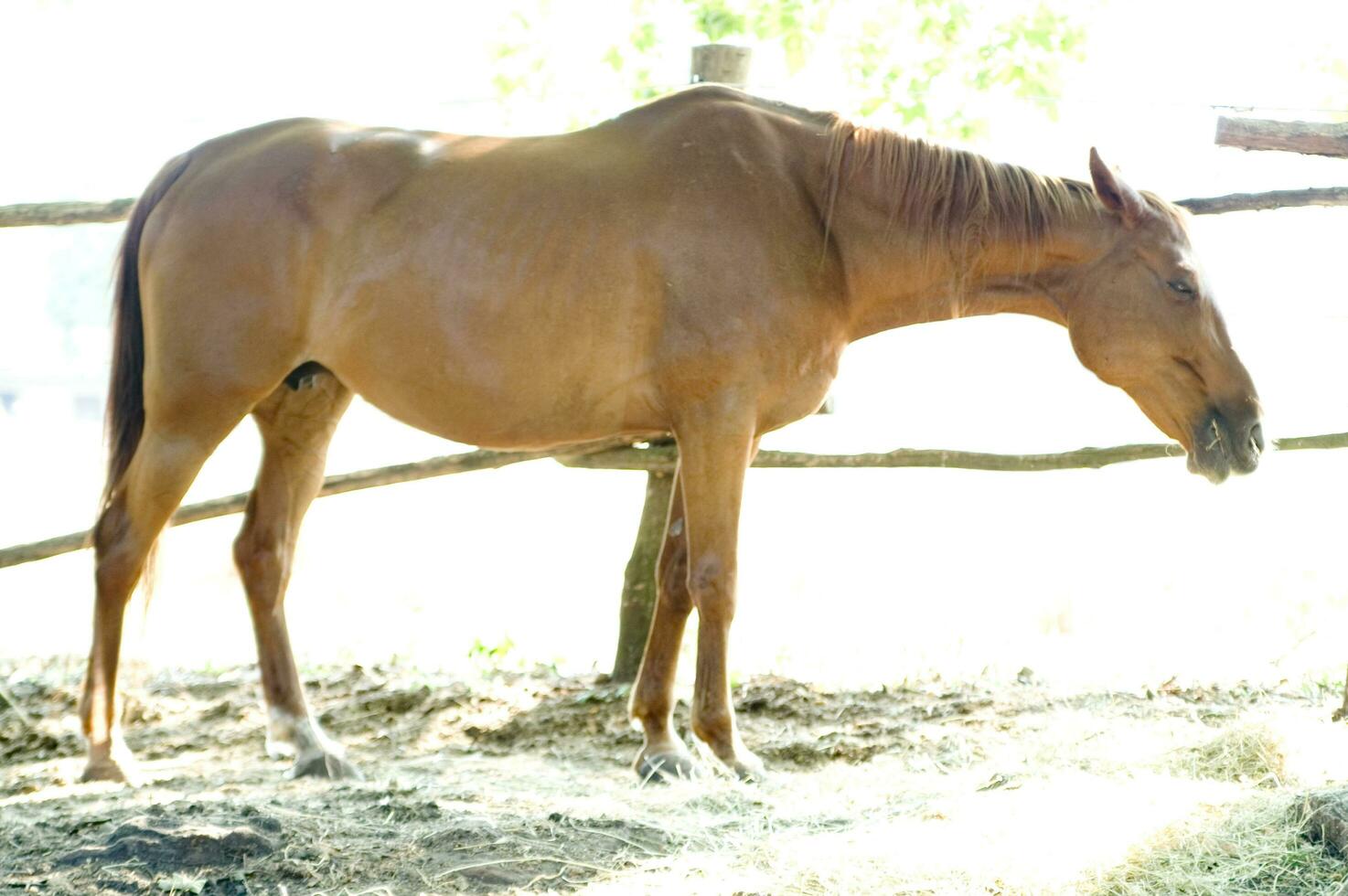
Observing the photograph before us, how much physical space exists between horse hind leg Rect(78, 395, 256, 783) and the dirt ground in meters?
0.27

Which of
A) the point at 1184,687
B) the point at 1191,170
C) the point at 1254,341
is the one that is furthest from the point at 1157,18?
the point at 1184,687

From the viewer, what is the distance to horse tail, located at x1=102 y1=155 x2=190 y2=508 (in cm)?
405

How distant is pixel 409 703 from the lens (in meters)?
4.61

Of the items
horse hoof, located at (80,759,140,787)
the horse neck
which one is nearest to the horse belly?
the horse neck

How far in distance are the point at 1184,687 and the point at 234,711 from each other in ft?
12.1

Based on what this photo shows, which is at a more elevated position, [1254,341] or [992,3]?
[992,3]

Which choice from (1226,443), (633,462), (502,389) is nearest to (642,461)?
(633,462)

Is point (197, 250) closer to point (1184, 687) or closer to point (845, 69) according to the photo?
point (1184, 687)

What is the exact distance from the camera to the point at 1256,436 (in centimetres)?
390

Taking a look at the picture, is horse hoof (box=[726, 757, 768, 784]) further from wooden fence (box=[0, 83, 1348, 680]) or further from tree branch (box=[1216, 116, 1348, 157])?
tree branch (box=[1216, 116, 1348, 157])

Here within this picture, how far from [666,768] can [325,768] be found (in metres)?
1.08

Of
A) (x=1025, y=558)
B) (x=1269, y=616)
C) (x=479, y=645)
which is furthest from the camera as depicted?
(x=1025, y=558)

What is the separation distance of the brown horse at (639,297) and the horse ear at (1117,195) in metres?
0.01

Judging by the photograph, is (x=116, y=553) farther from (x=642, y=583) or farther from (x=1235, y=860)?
(x=1235, y=860)
